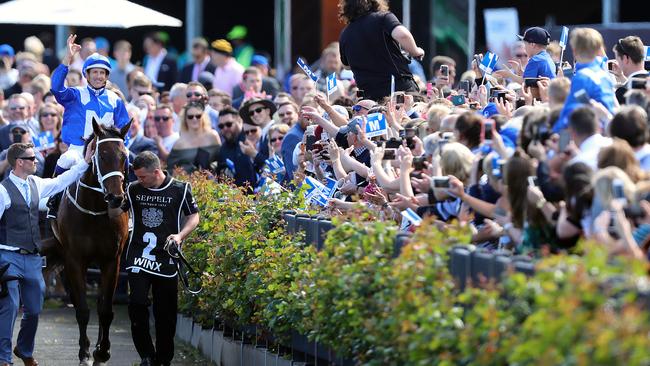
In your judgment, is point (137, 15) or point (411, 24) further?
point (411, 24)

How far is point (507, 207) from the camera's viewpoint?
334 inches

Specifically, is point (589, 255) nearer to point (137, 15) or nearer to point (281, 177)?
point (281, 177)

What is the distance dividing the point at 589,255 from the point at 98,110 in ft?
30.0

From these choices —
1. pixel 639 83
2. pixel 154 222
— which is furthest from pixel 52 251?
pixel 639 83

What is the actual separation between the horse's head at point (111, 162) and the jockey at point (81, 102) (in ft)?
3.85

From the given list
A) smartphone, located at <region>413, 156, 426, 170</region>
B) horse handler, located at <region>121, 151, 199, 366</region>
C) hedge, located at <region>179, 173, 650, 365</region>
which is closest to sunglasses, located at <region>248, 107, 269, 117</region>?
hedge, located at <region>179, 173, 650, 365</region>

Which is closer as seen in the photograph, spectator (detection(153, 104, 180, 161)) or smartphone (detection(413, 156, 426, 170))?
smartphone (detection(413, 156, 426, 170))

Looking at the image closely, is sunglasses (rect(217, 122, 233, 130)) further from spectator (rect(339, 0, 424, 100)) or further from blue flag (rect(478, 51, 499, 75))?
blue flag (rect(478, 51, 499, 75))

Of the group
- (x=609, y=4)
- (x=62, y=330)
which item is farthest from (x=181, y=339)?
(x=609, y=4)

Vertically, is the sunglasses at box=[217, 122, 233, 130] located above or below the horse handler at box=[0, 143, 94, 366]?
above

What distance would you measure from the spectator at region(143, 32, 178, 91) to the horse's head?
38.6 ft

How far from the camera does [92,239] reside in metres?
13.8

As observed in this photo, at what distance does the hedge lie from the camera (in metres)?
5.72

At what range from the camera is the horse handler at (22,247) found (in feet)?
41.8
